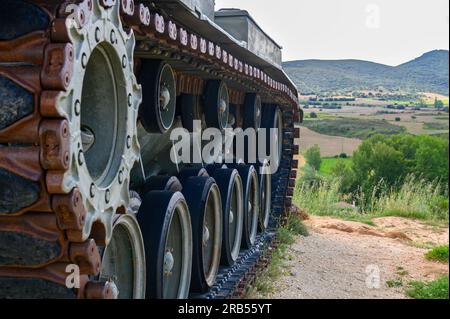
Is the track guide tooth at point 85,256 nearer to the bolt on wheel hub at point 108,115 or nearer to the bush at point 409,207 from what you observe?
the bolt on wheel hub at point 108,115

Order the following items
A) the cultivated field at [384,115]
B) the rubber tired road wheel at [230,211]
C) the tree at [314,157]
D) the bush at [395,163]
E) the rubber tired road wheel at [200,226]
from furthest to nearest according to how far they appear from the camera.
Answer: the cultivated field at [384,115] < the tree at [314,157] < the bush at [395,163] < the rubber tired road wheel at [230,211] < the rubber tired road wheel at [200,226]

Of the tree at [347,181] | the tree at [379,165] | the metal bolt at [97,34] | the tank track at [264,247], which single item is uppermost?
the metal bolt at [97,34]

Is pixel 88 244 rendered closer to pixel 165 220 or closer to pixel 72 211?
pixel 72 211

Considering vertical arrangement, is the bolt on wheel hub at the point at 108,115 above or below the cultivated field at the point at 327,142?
above

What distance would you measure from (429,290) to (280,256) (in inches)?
67.9

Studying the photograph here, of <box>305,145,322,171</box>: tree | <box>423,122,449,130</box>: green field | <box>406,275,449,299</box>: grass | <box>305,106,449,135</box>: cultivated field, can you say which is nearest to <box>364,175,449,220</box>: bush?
<box>406,275,449,299</box>: grass

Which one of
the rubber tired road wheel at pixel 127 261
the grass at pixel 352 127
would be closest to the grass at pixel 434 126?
the grass at pixel 352 127

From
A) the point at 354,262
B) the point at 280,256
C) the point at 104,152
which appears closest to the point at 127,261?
the point at 104,152

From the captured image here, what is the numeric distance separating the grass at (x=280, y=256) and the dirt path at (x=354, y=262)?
77mm

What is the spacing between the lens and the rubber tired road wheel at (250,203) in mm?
6523

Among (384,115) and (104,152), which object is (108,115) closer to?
(104,152)

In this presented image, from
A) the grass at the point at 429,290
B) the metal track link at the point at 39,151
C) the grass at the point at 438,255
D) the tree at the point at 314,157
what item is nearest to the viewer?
the metal track link at the point at 39,151

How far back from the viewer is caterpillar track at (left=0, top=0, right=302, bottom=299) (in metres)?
2.14

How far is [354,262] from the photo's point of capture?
7.53 meters
